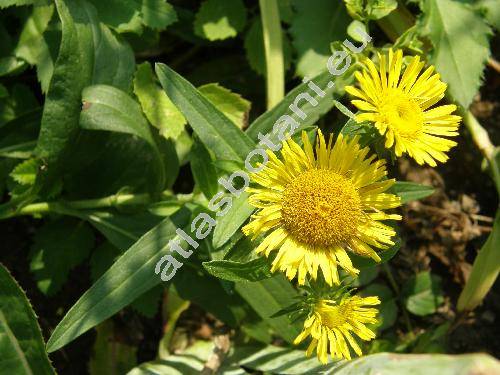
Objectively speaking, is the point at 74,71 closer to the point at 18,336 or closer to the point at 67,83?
the point at 67,83

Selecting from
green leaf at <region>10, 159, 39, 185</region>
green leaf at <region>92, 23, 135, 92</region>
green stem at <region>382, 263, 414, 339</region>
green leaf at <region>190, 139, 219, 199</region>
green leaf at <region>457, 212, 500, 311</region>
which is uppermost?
green leaf at <region>92, 23, 135, 92</region>

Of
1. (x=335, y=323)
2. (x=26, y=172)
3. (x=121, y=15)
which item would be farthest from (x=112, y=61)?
(x=335, y=323)

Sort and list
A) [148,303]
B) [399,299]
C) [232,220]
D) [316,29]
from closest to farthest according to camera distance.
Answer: [232,220] < [148,303] < [316,29] < [399,299]

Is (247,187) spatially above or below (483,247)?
above

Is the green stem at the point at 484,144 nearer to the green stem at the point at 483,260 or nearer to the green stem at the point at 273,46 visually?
the green stem at the point at 483,260

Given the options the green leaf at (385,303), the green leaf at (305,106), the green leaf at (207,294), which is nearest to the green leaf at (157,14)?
the green leaf at (305,106)

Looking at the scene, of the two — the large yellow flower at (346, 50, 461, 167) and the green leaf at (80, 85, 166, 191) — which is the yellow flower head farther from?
the green leaf at (80, 85, 166, 191)

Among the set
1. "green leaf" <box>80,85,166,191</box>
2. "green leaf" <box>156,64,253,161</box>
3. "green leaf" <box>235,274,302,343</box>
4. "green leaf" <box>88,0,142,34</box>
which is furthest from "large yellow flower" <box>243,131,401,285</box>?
"green leaf" <box>88,0,142,34</box>
